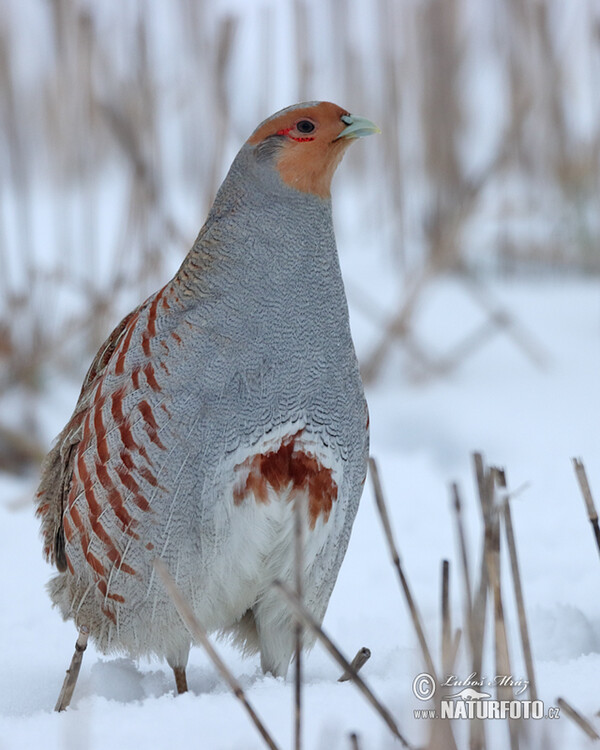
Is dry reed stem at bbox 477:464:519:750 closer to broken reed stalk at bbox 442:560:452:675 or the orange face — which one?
broken reed stalk at bbox 442:560:452:675

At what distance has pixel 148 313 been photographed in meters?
1.71

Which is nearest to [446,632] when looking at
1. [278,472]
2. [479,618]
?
[479,618]

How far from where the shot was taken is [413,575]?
7.75ft

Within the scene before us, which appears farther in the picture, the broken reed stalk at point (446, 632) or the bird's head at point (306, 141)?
the bird's head at point (306, 141)

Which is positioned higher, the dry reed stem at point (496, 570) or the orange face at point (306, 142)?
the orange face at point (306, 142)

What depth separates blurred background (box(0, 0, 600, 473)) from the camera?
3719 mm

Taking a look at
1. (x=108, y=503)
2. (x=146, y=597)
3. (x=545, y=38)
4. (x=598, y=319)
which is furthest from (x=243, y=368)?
(x=545, y=38)

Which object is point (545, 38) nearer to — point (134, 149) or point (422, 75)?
point (422, 75)

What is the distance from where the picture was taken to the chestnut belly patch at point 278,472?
158cm

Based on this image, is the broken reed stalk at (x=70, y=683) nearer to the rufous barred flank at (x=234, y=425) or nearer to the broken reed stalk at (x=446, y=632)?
the rufous barred flank at (x=234, y=425)

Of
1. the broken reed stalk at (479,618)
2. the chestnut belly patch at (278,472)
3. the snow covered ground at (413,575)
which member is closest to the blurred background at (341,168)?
the snow covered ground at (413,575)

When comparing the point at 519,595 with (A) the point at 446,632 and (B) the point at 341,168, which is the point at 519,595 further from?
(B) the point at 341,168

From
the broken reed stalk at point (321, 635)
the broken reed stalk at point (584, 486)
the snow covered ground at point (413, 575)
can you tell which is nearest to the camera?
the broken reed stalk at point (321, 635)

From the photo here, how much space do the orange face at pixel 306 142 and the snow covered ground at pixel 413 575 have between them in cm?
78
